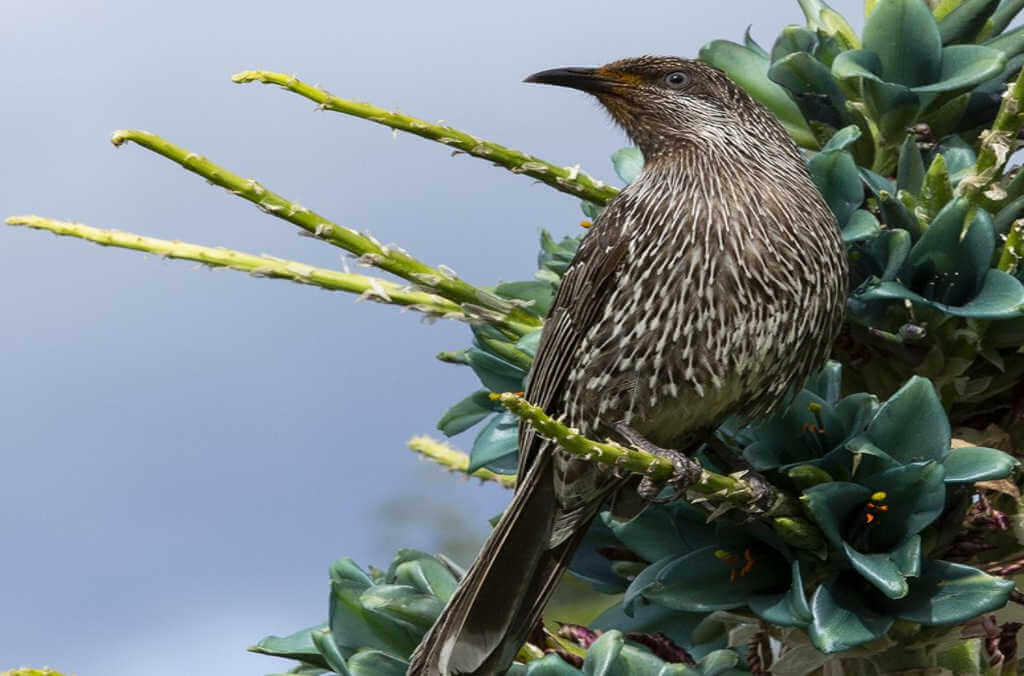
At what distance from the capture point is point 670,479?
1.49m

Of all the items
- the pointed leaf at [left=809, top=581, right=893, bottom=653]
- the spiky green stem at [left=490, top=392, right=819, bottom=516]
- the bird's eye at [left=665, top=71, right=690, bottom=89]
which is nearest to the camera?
the spiky green stem at [left=490, top=392, right=819, bottom=516]

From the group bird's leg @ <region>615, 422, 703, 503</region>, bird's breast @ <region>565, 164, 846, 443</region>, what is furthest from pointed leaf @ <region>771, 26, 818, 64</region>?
bird's leg @ <region>615, 422, 703, 503</region>

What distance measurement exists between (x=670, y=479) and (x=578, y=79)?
2.92ft

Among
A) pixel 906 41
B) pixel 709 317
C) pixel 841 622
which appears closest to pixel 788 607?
pixel 841 622

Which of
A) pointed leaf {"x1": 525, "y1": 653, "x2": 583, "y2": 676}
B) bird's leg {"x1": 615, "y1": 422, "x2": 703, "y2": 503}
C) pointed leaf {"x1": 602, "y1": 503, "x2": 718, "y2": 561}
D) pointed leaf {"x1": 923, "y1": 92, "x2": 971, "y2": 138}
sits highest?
pointed leaf {"x1": 923, "y1": 92, "x2": 971, "y2": 138}

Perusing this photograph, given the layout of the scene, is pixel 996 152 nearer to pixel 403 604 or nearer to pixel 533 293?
pixel 533 293

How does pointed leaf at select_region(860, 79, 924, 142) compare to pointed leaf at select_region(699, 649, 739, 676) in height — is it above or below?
above

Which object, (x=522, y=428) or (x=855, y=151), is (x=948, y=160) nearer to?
(x=855, y=151)

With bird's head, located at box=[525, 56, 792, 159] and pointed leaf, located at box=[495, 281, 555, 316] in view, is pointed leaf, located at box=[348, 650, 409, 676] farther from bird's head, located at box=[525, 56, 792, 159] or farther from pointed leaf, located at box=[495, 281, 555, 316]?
bird's head, located at box=[525, 56, 792, 159]

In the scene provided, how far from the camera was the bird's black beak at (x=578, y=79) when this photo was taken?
2.06 meters

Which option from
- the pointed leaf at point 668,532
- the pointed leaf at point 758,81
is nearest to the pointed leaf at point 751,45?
the pointed leaf at point 758,81

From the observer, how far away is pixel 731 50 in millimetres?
2049

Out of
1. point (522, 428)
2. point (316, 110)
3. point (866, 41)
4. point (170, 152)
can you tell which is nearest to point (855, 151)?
point (866, 41)

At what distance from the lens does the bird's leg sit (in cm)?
149
